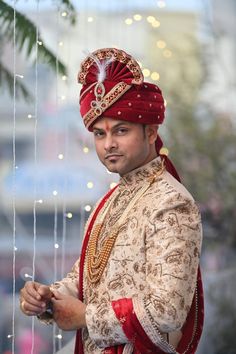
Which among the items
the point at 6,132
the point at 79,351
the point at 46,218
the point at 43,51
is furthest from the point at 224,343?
the point at 79,351

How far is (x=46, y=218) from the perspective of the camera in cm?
578

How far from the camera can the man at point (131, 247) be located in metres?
2.07

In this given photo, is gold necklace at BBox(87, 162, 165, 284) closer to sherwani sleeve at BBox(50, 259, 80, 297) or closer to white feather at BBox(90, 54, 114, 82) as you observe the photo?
sherwani sleeve at BBox(50, 259, 80, 297)

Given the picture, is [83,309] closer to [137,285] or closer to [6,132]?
[137,285]

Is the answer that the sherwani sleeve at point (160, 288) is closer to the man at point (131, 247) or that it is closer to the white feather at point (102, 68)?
the man at point (131, 247)

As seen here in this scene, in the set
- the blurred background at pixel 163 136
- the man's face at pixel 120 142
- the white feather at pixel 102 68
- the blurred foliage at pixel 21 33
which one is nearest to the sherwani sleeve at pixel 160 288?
the man's face at pixel 120 142

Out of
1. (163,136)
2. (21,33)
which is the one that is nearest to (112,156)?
(21,33)

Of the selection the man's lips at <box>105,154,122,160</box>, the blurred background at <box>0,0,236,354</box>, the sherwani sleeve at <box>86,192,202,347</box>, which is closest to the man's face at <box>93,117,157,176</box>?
the man's lips at <box>105,154,122,160</box>

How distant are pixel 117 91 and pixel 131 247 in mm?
351

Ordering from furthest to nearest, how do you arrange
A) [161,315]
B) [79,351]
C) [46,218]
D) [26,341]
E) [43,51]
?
1. [46,218]
2. [26,341]
3. [43,51]
4. [79,351]
5. [161,315]

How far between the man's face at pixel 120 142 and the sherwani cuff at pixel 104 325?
0.32 meters

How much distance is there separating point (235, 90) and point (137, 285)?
212 inches

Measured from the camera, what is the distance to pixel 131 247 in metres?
2.15

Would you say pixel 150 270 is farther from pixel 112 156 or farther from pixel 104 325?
pixel 112 156
